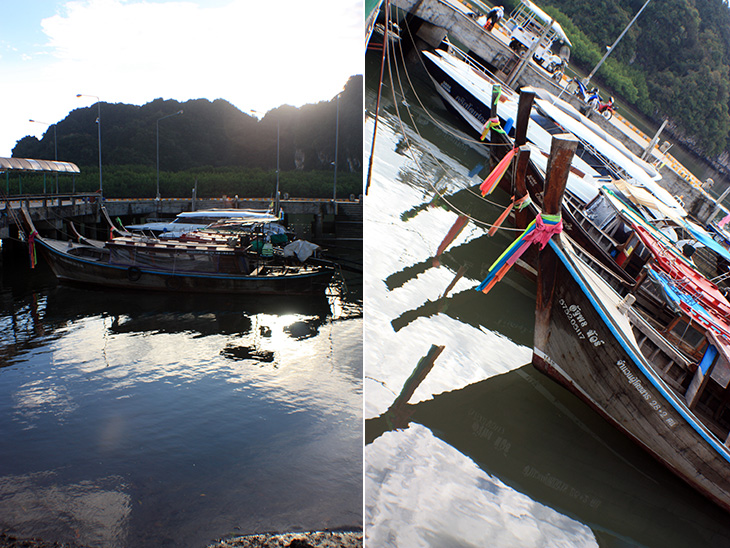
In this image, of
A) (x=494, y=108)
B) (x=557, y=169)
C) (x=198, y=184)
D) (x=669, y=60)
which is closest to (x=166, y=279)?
(x=494, y=108)

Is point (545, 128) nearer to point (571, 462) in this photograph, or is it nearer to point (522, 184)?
point (522, 184)

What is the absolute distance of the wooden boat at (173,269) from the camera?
18812 millimetres

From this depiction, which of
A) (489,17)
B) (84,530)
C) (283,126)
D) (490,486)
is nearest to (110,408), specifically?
(84,530)

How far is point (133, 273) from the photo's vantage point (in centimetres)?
1898

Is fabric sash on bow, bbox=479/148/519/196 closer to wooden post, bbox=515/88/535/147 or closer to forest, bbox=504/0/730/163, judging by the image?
wooden post, bbox=515/88/535/147

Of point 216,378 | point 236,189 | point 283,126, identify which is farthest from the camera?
point 283,126

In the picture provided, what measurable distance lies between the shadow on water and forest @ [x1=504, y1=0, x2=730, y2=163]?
37.3 m

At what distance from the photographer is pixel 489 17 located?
1897cm

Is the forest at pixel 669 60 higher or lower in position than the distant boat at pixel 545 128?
higher

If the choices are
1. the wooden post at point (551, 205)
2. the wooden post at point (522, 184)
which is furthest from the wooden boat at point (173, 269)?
the wooden post at point (551, 205)

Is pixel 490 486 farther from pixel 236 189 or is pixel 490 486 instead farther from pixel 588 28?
pixel 236 189

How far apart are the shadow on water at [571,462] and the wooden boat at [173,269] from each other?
45.9 feet

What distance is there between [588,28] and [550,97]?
2640 centimetres

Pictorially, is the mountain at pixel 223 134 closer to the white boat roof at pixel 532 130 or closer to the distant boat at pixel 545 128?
the white boat roof at pixel 532 130
